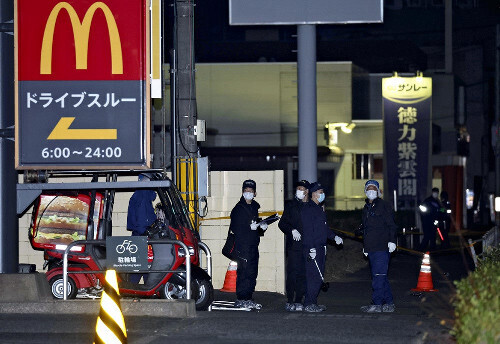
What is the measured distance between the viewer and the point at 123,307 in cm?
1310

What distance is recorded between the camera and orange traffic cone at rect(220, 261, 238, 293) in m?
17.0

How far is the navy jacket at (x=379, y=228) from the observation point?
1484cm

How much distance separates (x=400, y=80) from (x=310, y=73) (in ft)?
56.1

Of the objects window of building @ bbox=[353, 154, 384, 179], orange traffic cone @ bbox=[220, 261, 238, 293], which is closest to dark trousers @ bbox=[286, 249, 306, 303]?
orange traffic cone @ bbox=[220, 261, 238, 293]

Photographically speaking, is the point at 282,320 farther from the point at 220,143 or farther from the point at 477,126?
the point at 477,126

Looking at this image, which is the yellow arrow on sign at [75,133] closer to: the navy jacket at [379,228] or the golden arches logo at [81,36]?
the golden arches logo at [81,36]

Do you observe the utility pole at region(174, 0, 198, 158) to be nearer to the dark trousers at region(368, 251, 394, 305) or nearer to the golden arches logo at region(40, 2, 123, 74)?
the golden arches logo at region(40, 2, 123, 74)

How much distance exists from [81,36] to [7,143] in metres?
1.69

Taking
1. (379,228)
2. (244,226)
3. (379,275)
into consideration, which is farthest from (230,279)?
(379,228)

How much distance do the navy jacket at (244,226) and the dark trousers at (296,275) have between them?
59 cm

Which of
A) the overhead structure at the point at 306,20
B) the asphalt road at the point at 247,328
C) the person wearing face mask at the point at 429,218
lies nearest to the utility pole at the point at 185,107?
the overhead structure at the point at 306,20

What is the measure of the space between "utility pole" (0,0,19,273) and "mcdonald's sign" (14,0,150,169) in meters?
0.18

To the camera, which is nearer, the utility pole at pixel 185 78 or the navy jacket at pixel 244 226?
the navy jacket at pixel 244 226

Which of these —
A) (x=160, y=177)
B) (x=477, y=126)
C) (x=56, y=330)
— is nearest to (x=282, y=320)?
(x=56, y=330)
